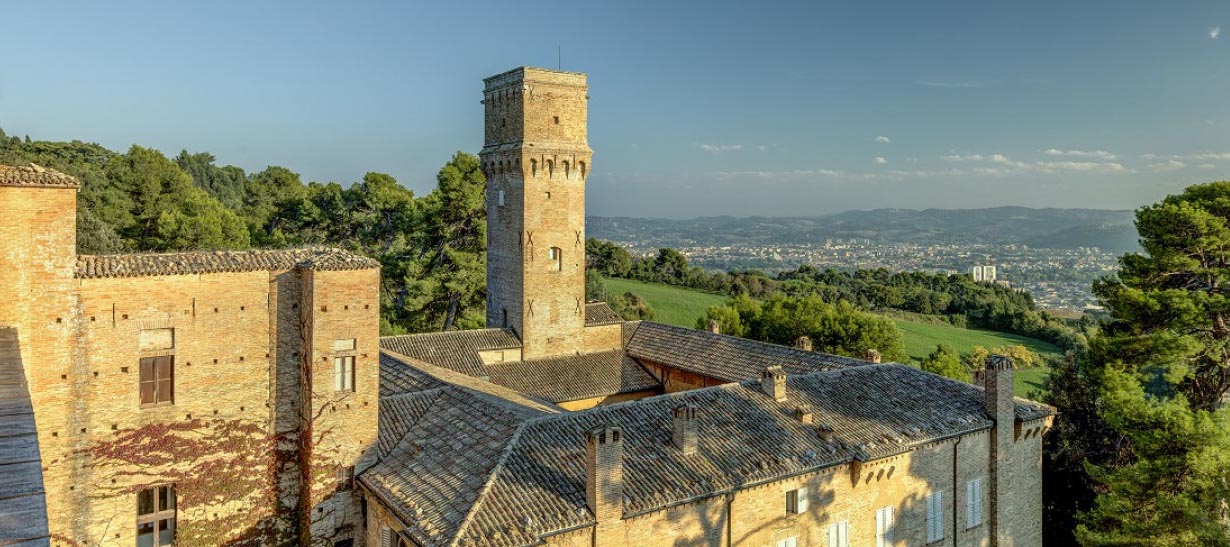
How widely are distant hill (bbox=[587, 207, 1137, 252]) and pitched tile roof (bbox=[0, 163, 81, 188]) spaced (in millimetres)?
82449

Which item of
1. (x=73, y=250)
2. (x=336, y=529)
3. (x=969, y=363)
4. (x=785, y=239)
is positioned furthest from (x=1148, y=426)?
(x=785, y=239)

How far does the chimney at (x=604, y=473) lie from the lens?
1316 centimetres

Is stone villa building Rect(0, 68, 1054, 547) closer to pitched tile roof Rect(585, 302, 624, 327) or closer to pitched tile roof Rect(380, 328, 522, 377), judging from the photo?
pitched tile roof Rect(380, 328, 522, 377)

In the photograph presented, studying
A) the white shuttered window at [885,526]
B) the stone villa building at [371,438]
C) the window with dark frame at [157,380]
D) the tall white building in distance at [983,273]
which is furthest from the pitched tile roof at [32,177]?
the tall white building in distance at [983,273]

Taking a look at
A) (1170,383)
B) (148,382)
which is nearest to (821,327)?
(1170,383)

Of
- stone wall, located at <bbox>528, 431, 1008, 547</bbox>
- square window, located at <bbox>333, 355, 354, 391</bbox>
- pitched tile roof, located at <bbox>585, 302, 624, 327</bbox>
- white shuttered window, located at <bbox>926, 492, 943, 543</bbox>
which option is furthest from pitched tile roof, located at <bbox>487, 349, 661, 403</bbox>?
white shuttered window, located at <bbox>926, 492, 943, 543</bbox>

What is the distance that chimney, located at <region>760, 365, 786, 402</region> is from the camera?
1859 cm

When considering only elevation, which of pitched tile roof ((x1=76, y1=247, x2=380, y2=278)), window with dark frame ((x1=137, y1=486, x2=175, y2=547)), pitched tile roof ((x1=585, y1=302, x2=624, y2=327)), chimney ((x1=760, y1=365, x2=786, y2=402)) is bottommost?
window with dark frame ((x1=137, y1=486, x2=175, y2=547))

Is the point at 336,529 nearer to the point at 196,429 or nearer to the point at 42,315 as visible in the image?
the point at 196,429

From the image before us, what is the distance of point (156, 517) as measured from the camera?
49.3ft

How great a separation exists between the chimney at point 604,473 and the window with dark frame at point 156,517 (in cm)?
874

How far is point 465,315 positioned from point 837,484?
95.6 feet

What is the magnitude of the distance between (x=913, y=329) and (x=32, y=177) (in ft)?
178

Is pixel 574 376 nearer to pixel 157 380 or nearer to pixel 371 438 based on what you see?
pixel 371 438
